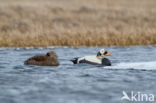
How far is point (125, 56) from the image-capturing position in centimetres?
1686

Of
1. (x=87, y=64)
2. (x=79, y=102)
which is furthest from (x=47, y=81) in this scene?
(x=87, y=64)

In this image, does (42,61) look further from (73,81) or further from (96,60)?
(73,81)

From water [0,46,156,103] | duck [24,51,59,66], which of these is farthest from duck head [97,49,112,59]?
duck [24,51,59,66]

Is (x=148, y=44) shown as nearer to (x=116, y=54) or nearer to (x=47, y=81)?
(x=116, y=54)

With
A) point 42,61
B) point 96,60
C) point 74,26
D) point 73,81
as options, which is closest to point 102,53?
point 96,60

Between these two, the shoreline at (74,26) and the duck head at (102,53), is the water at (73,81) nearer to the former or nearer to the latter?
the duck head at (102,53)

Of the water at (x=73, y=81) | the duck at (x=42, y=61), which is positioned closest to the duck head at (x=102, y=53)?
the water at (x=73, y=81)

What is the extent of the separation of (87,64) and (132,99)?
511 cm

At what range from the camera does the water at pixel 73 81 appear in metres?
9.22

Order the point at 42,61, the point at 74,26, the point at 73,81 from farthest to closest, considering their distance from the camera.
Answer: the point at 74,26, the point at 42,61, the point at 73,81

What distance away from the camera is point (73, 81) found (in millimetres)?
11094

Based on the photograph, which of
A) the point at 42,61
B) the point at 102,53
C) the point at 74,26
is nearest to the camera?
the point at 42,61

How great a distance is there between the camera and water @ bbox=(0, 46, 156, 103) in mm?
9219

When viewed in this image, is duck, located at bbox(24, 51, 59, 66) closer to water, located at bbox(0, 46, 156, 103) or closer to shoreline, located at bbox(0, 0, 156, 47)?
water, located at bbox(0, 46, 156, 103)
